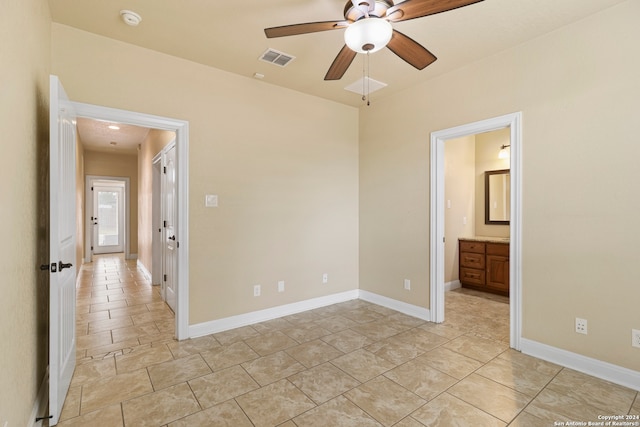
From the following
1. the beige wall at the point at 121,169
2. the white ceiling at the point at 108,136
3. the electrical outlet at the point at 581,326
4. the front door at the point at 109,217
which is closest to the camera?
the electrical outlet at the point at 581,326

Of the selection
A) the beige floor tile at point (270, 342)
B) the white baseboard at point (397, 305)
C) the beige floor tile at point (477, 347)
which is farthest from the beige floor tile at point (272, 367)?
the white baseboard at point (397, 305)

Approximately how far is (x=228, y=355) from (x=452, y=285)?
3854 millimetres

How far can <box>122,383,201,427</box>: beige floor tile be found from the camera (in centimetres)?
194

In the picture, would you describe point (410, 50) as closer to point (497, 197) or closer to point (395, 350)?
point (395, 350)

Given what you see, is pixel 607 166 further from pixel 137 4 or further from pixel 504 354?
pixel 137 4

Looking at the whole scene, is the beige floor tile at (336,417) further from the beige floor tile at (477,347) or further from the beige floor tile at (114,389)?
the beige floor tile at (477,347)

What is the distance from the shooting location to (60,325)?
1.98 meters

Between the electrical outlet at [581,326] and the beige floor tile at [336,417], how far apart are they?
6.29 feet

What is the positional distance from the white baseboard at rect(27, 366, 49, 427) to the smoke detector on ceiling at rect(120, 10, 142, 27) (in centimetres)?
273

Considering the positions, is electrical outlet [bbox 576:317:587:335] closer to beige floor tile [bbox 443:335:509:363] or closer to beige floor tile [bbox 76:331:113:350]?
beige floor tile [bbox 443:335:509:363]

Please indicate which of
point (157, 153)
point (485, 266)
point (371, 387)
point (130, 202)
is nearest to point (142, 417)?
point (371, 387)

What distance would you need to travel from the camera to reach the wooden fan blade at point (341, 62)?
2180 mm

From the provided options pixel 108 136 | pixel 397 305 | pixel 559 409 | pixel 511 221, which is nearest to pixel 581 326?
pixel 559 409

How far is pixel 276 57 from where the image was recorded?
3086mm
